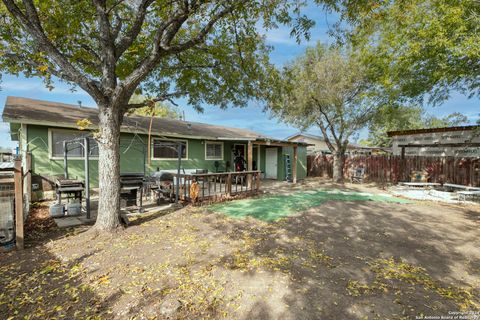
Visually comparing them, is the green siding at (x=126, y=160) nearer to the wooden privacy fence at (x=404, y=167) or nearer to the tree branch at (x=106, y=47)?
the tree branch at (x=106, y=47)

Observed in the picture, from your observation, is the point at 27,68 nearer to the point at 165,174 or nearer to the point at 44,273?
the point at 165,174

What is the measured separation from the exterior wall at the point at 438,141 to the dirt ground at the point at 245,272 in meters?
9.73

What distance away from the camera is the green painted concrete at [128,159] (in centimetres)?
841

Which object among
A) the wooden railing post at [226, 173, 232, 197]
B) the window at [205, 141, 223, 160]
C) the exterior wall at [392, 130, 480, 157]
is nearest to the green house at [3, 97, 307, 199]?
the window at [205, 141, 223, 160]

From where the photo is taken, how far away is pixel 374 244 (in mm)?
4645

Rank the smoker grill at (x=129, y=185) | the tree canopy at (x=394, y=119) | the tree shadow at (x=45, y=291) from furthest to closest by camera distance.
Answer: the tree canopy at (x=394, y=119), the smoker grill at (x=129, y=185), the tree shadow at (x=45, y=291)

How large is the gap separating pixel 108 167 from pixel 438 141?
56.1ft

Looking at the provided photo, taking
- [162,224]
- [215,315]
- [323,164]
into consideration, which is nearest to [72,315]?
[215,315]

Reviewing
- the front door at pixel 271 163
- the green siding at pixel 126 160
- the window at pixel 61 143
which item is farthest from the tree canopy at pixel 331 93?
the window at pixel 61 143

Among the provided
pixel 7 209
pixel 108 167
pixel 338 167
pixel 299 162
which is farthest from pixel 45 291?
pixel 299 162

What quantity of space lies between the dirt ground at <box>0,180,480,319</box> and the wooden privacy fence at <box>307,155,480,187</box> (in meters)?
8.46

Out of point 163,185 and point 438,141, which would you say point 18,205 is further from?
point 438,141

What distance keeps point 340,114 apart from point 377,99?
198 centimetres

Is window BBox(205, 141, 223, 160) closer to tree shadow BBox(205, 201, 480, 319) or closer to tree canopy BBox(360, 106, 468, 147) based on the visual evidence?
tree shadow BBox(205, 201, 480, 319)
